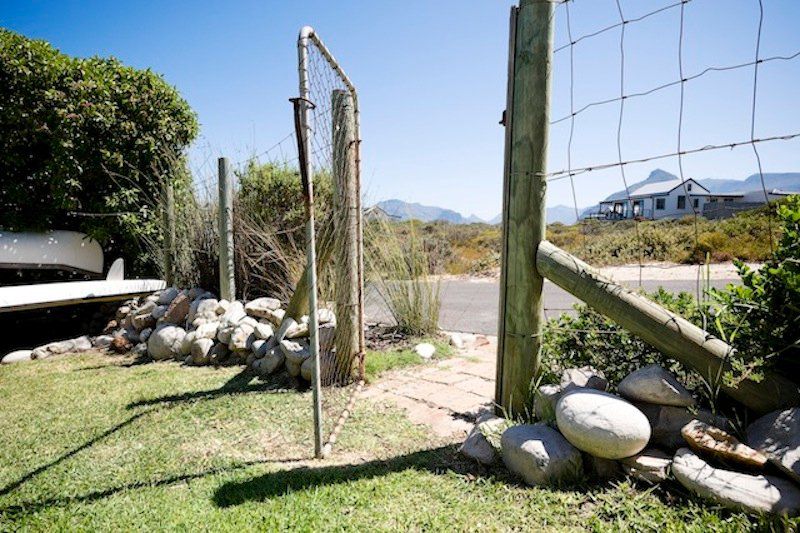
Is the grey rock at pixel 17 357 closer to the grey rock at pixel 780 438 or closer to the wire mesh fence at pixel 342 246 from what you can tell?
the wire mesh fence at pixel 342 246

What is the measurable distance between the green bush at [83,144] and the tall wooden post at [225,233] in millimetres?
1733

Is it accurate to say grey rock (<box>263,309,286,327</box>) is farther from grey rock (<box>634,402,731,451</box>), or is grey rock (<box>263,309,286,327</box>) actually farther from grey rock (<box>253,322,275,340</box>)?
grey rock (<box>634,402,731,451</box>)

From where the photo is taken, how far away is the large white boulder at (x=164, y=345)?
4371 millimetres

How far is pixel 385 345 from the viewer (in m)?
4.47

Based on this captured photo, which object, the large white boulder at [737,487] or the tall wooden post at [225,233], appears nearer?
the large white boulder at [737,487]

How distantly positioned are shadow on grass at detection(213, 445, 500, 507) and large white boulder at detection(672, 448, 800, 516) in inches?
26.7

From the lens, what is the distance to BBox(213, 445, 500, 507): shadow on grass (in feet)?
6.25

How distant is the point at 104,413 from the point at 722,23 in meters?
4.10

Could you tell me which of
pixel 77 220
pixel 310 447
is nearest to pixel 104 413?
pixel 310 447

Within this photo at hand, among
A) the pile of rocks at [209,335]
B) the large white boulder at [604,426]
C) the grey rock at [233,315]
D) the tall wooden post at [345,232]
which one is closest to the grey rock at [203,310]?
the pile of rocks at [209,335]

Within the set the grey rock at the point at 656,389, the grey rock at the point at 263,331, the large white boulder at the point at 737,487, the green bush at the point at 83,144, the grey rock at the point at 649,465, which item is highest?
the green bush at the point at 83,144

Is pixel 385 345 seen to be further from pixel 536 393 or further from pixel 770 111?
pixel 770 111

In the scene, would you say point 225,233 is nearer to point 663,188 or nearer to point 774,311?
point 774,311

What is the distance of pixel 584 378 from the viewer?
2.19m
